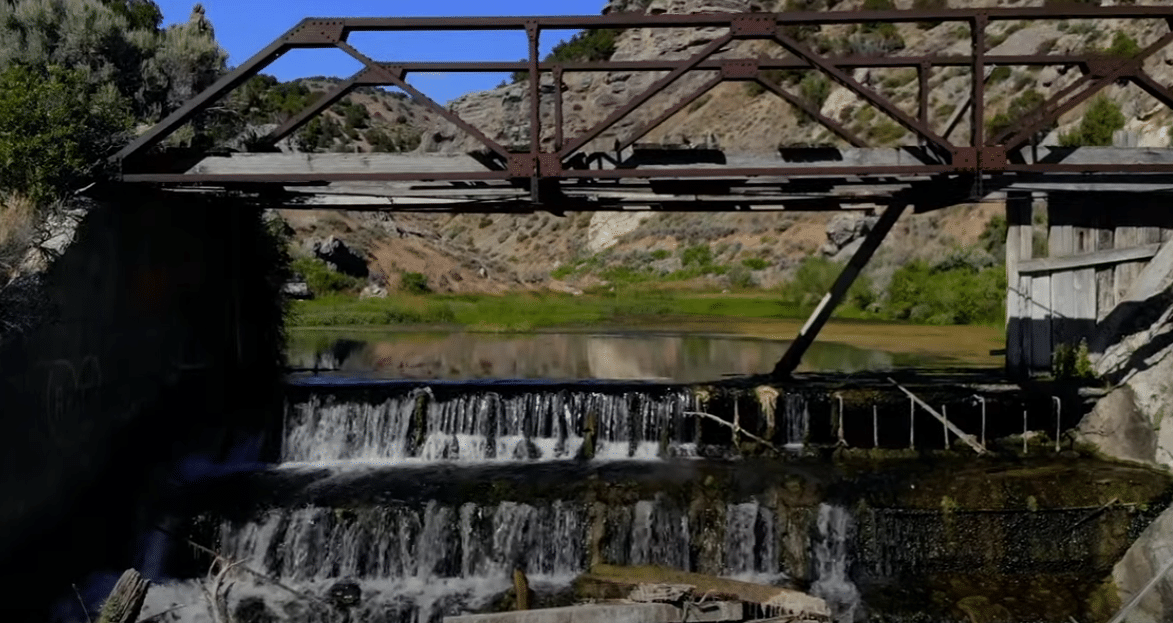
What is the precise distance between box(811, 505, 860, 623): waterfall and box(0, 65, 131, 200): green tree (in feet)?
32.4

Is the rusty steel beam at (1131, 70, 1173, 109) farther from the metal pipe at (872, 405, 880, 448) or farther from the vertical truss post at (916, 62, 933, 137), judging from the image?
the metal pipe at (872, 405, 880, 448)

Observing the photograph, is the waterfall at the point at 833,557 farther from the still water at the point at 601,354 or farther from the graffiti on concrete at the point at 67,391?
the graffiti on concrete at the point at 67,391

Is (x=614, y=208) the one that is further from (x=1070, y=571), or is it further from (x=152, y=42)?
(x=152, y=42)

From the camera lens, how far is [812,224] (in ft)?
181

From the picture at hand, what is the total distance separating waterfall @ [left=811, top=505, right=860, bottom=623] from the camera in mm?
12109

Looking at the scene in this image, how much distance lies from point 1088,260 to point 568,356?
43.5 feet

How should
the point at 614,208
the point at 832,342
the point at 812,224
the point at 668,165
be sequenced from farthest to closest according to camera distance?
the point at 812,224 → the point at 832,342 → the point at 614,208 → the point at 668,165

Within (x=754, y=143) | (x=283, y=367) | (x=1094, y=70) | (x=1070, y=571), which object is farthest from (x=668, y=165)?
(x=754, y=143)

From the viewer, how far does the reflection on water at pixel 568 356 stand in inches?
867

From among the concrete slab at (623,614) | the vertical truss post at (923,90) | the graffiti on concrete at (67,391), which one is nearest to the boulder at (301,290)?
the graffiti on concrete at (67,391)

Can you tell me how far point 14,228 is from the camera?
11945 millimetres

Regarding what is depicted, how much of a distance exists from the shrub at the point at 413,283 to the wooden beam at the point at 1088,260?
32.2 metres

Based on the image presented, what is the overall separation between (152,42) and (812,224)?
41354mm

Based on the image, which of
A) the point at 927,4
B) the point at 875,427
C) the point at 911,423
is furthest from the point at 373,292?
the point at 927,4
